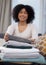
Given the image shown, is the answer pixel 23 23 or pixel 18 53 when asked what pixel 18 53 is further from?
pixel 23 23

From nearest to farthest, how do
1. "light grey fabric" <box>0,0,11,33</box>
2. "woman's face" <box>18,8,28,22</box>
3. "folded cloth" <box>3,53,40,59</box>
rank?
"folded cloth" <box>3,53,40,59</box>
"woman's face" <box>18,8,28,22</box>
"light grey fabric" <box>0,0,11,33</box>

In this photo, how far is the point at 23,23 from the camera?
2299 mm

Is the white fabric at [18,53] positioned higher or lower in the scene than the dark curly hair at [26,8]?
lower

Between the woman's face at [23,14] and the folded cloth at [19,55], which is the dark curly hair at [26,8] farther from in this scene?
the folded cloth at [19,55]

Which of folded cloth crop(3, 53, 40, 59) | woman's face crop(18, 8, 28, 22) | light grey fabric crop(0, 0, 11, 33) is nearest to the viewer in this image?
folded cloth crop(3, 53, 40, 59)

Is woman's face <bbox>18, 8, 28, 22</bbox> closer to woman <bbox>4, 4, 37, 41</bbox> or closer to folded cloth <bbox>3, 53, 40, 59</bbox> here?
woman <bbox>4, 4, 37, 41</bbox>

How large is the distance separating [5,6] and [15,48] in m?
2.86

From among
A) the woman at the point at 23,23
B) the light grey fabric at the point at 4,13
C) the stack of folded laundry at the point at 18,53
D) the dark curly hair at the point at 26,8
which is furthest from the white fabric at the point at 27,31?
the light grey fabric at the point at 4,13

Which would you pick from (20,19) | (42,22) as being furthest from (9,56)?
(42,22)

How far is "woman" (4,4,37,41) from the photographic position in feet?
7.17

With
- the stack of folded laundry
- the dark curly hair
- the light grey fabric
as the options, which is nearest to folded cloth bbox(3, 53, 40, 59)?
the stack of folded laundry

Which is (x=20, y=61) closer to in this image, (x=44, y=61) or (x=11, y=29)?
(x=44, y=61)

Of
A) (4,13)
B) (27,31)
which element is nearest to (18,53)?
(27,31)

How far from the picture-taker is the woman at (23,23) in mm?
2185
